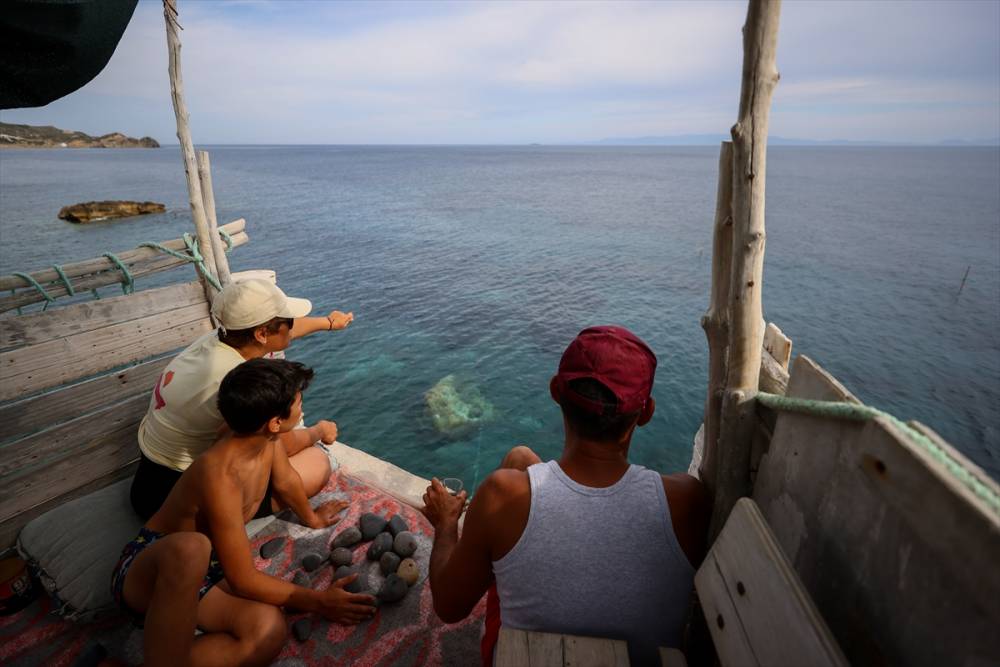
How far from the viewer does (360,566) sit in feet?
14.0

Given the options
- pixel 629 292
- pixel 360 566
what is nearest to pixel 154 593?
pixel 360 566

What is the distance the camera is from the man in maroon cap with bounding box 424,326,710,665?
221cm

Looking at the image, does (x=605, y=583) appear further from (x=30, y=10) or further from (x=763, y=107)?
(x=30, y=10)

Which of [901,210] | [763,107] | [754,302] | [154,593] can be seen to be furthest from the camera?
[901,210]

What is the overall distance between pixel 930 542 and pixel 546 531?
1383 millimetres

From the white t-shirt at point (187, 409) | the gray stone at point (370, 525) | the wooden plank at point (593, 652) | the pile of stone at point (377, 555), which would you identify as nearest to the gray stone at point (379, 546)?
the pile of stone at point (377, 555)

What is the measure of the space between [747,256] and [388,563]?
12.5 feet

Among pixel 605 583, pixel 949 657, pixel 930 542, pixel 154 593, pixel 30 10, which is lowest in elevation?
pixel 154 593

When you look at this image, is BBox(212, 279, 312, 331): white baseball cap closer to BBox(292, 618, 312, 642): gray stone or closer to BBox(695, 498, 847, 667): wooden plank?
BBox(292, 618, 312, 642): gray stone

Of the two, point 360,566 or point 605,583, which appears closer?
point 605,583

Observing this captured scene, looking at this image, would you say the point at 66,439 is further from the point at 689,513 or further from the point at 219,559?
the point at 689,513

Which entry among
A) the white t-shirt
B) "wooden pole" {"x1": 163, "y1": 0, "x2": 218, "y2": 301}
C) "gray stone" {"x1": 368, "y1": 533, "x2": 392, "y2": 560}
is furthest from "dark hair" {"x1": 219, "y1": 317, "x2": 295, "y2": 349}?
"gray stone" {"x1": 368, "y1": 533, "x2": 392, "y2": 560}

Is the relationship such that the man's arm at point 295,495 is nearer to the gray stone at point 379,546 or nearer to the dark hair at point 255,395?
the gray stone at point 379,546

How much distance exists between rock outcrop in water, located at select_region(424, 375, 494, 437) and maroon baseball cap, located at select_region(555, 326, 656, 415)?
387 inches
